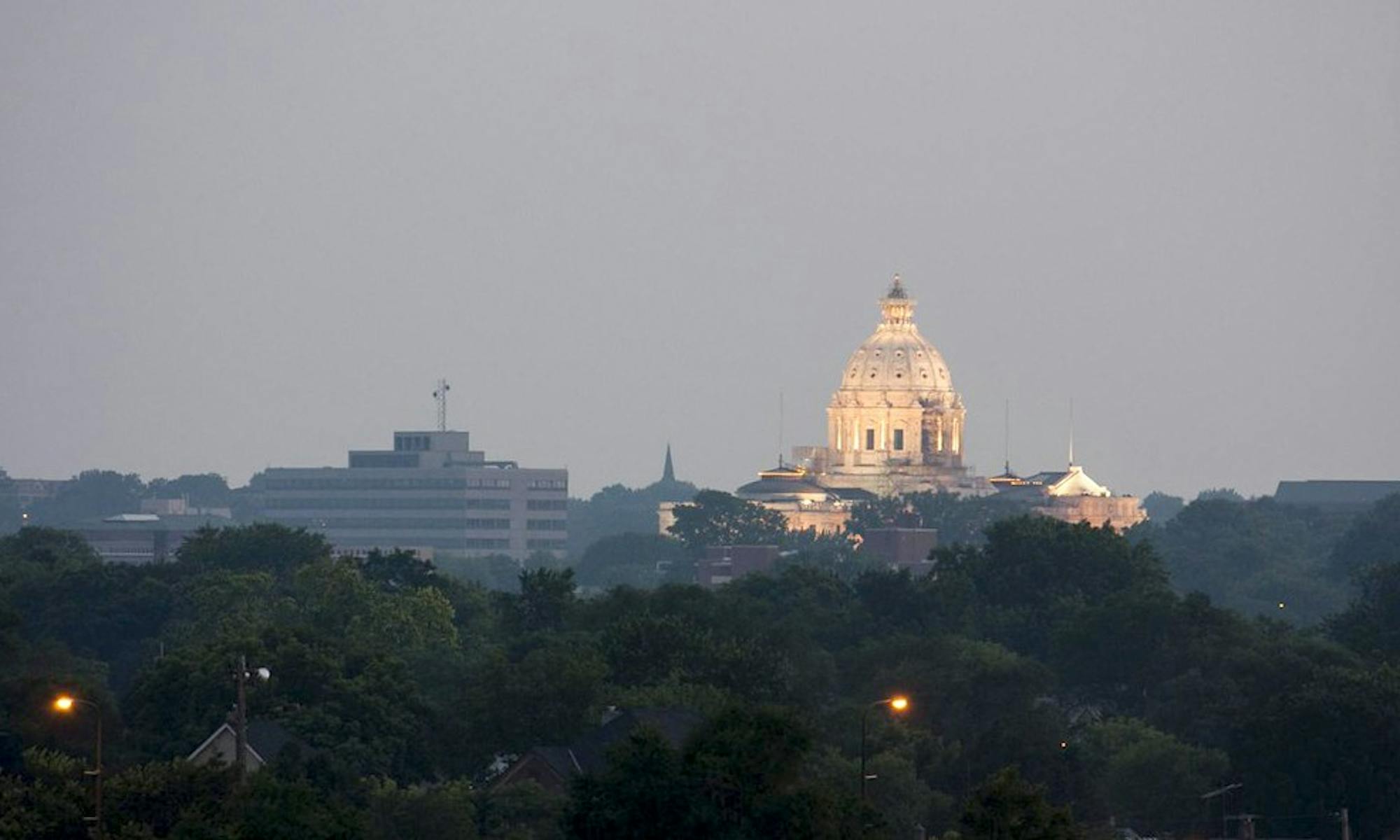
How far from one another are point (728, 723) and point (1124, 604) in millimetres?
74708

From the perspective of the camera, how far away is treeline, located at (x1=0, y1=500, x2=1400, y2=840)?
103562mm

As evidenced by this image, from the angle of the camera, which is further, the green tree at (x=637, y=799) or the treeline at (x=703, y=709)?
the treeline at (x=703, y=709)

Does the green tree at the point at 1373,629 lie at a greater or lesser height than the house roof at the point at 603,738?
greater

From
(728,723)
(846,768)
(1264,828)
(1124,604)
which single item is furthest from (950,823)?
(1124,604)

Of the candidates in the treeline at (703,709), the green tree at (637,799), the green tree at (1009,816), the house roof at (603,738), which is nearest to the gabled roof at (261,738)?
the treeline at (703,709)

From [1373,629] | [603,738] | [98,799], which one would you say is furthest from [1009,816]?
[1373,629]

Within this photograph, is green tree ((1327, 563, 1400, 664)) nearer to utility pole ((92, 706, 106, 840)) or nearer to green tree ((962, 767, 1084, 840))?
green tree ((962, 767, 1084, 840))

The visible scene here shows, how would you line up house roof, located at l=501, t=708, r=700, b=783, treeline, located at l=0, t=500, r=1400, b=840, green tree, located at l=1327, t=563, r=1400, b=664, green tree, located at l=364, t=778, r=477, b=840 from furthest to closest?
green tree, located at l=1327, t=563, r=1400, b=664 < house roof, located at l=501, t=708, r=700, b=783 < green tree, located at l=364, t=778, r=477, b=840 < treeline, located at l=0, t=500, r=1400, b=840

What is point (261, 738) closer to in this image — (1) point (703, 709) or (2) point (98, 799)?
(1) point (703, 709)

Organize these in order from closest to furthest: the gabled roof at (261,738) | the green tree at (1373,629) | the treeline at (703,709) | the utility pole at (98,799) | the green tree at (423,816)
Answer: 1. the treeline at (703,709)
2. the utility pole at (98,799)
3. the green tree at (423,816)
4. the gabled roof at (261,738)
5. the green tree at (1373,629)

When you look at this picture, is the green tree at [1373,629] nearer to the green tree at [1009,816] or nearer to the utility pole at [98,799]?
the green tree at [1009,816]

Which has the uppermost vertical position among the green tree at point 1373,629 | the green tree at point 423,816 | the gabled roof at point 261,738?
the green tree at point 1373,629

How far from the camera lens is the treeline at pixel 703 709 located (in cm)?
10356

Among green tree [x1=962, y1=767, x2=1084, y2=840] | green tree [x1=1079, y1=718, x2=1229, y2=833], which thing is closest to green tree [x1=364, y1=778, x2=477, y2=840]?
green tree [x1=962, y1=767, x2=1084, y2=840]
